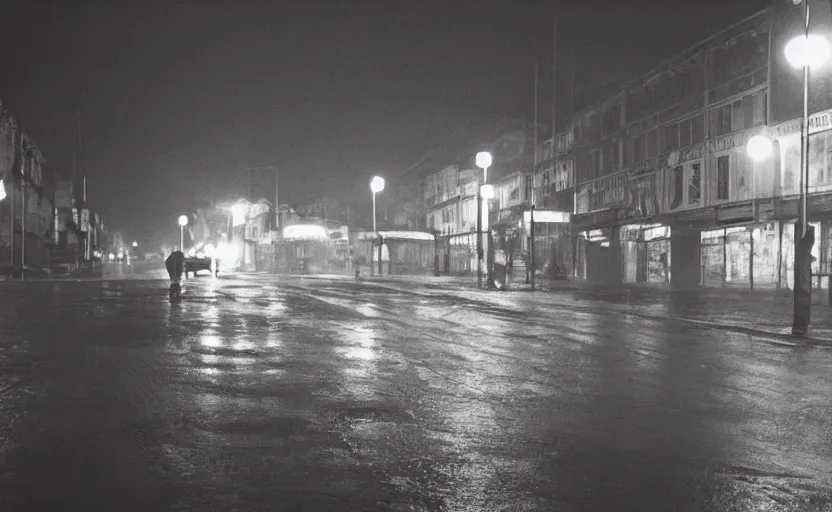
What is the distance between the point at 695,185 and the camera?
1305 inches

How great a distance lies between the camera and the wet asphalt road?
413cm

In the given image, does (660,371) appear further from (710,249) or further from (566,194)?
(566,194)

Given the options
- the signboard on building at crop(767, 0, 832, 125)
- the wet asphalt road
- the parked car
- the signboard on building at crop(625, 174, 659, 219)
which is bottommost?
the wet asphalt road

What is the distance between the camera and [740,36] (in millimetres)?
30469

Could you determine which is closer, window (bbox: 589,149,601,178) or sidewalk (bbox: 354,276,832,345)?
sidewalk (bbox: 354,276,832,345)

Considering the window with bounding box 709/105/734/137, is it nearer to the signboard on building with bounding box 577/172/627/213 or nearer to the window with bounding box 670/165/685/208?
the window with bounding box 670/165/685/208

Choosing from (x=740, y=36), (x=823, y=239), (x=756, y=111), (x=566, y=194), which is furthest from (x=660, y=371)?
(x=566, y=194)

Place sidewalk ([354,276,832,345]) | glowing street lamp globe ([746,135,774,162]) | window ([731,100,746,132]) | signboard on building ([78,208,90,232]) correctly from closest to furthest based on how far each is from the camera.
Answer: sidewalk ([354,276,832,345]) → glowing street lamp globe ([746,135,774,162]) → window ([731,100,746,132]) → signboard on building ([78,208,90,232])

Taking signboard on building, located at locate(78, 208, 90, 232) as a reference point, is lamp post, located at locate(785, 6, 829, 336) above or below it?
below

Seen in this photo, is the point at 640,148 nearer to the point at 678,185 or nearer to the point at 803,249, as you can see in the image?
the point at 678,185

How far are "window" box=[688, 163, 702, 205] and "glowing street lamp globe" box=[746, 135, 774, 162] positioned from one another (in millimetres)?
3641

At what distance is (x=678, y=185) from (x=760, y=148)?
5.83m

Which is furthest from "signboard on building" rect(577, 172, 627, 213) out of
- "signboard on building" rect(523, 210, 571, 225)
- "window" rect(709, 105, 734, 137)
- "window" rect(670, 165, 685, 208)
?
"window" rect(709, 105, 734, 137)

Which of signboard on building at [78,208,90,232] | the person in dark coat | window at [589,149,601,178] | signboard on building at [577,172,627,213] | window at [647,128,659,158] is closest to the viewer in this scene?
the person in dark coat
